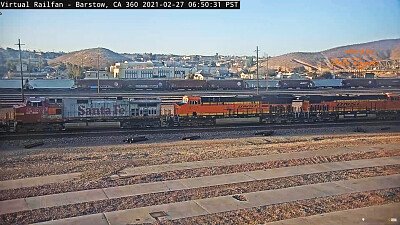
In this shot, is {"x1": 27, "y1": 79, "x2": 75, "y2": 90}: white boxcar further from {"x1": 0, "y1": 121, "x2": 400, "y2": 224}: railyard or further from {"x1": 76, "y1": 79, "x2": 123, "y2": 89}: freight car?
{"x1": 0, "y1": 121, "x2": 400, "y2": 224}: railyard

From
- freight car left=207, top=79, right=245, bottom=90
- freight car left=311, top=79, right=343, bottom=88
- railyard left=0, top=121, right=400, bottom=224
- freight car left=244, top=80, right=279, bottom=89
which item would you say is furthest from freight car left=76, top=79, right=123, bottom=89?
railyard left=0, top=121, right=400, bottom=224

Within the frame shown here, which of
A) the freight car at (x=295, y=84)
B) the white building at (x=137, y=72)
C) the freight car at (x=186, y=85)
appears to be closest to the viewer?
the freight car at (x=186, y=85)

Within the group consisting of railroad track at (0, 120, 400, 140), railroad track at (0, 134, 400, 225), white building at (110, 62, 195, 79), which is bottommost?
railroad track at (0, 134, 400, 225)

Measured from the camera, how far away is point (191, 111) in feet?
78.2

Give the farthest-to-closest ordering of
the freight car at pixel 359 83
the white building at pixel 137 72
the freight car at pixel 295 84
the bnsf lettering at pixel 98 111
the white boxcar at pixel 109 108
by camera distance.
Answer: the white building at pixel 137 72 < the freight car at pixel 295 84 < the freight car at pixel 359 83 < the bnsf lettering at pixel 98 111 < the white boxcar at pixel 109 108

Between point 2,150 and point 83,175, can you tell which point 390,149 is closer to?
point 83,175

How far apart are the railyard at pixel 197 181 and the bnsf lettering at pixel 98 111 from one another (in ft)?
14.3

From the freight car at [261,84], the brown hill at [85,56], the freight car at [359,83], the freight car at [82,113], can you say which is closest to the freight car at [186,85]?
the freight car at [261,84]

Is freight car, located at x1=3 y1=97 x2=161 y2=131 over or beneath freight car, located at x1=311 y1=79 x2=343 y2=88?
beneath

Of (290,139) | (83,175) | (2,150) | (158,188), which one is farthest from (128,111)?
(158,188)

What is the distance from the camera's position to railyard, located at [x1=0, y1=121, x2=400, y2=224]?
8352 millimetres

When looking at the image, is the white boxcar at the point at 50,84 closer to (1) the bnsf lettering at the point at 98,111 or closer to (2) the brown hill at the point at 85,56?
(2) the brown hill at the point at 85,56

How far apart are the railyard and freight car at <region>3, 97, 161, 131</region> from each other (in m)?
2.93

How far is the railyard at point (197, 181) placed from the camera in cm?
835
